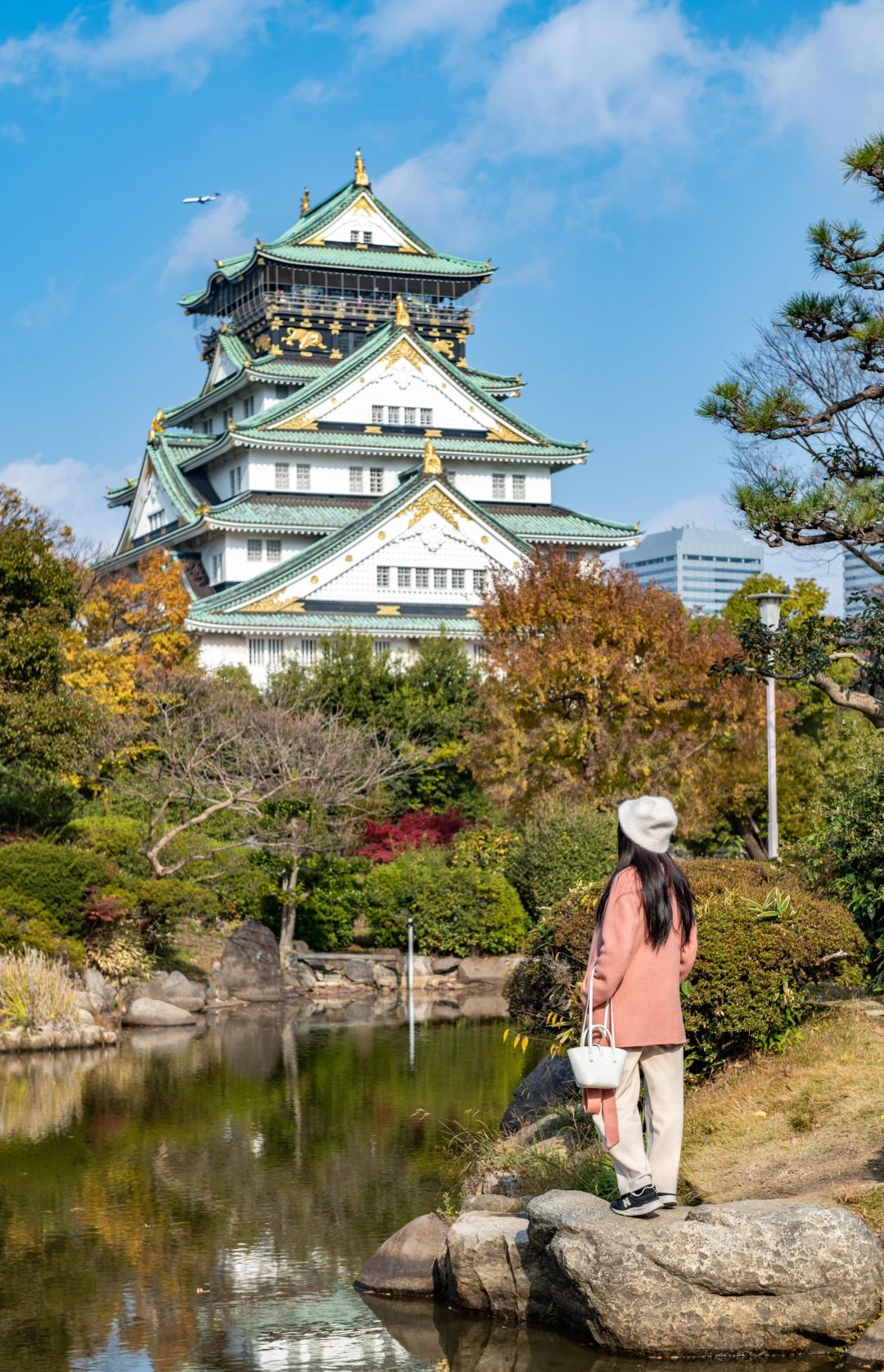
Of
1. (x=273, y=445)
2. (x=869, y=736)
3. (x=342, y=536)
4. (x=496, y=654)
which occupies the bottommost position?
(x=869, y=736)

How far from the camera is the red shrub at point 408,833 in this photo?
30.7 metres

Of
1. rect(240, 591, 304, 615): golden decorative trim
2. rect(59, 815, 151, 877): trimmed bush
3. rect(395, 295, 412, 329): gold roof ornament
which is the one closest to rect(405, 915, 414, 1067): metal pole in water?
rect(59, 815, 151, 877): trimmed bush

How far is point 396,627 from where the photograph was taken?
1612 inches

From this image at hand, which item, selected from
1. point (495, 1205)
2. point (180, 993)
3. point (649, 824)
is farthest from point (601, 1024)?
point (180, 993)

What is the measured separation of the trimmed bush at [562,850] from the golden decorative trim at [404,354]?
2148cm

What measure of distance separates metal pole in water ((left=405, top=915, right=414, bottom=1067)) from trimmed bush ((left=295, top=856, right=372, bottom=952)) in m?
1.10

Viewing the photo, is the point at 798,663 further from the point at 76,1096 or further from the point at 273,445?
the point at 273,445

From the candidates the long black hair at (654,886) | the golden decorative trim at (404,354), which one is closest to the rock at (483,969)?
the long black hair at (654,886)

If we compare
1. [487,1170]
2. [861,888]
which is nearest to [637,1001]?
[487,1170]

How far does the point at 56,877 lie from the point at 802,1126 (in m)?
14.3

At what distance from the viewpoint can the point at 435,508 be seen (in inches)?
1663

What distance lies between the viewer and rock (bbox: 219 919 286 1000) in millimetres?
25688

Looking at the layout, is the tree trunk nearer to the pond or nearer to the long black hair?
the pond

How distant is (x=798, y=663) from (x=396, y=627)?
27.3m
